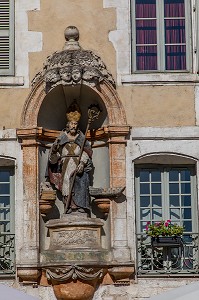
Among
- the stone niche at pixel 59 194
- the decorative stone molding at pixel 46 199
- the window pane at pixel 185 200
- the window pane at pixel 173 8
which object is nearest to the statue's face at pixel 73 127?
the stone niche at pixel 59 194

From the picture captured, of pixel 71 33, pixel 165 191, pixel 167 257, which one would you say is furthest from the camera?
pixel 165 191

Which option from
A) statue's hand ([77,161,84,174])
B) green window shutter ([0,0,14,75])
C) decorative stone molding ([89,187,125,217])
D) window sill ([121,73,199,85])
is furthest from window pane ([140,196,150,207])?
green window shutter ([0,0,14,75])

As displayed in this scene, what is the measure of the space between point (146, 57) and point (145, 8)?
757mm

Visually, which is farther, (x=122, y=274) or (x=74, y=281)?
(x=122, y=274)

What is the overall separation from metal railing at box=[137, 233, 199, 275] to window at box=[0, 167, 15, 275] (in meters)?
1.85

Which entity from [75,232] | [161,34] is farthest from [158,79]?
[75,232]

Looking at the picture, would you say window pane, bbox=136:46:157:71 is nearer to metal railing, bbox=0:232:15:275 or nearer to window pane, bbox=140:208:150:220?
window pane, bbox=140:208:150:220

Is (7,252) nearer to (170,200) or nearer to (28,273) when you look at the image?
(28,273)

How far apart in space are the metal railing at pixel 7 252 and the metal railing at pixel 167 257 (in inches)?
71.5

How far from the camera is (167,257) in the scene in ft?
47.5

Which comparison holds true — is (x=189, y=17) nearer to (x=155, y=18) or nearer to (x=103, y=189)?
(x=155, y=18)

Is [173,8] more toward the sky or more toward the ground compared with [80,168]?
more toward the sky

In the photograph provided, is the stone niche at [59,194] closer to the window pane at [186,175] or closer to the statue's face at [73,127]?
the statue's face at [73,127]

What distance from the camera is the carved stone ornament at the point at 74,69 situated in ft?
47.1
